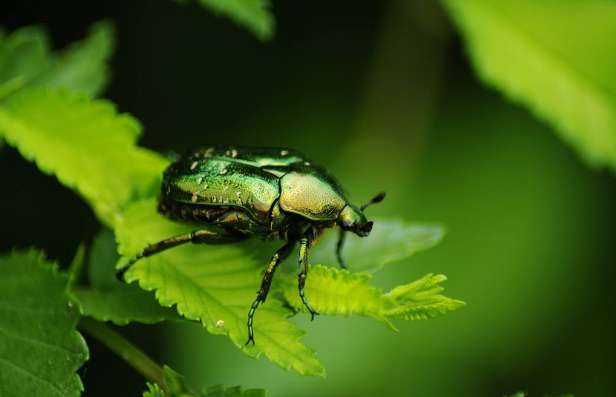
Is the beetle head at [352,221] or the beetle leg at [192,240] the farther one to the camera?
the beetle head at [352,221]

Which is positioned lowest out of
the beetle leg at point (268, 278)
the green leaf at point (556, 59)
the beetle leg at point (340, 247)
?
the beetle leg at point (268, 278)

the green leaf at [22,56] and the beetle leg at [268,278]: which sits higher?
the green leaf at [22,56]

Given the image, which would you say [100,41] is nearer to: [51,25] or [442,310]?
[51,25]

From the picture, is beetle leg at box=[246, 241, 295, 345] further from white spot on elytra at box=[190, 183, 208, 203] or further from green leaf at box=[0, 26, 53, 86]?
green leaf at box=[0, 26, 53, 86]

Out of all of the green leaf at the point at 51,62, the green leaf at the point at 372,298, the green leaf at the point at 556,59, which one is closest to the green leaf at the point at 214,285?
the green leaf at the point at 372,298

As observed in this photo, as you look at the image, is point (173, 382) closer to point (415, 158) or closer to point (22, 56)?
point (22, 56)

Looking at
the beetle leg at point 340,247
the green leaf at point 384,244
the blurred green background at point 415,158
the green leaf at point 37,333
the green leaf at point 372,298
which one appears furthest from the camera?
the blurred green background at point 415,158

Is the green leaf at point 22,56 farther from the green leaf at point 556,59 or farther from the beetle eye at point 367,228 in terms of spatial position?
the green leaf at point 556,59

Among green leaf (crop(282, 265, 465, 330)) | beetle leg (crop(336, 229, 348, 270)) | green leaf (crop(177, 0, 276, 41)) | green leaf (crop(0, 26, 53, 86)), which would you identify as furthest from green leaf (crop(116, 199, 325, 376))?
green leaf (crop(177, 0, 276, 41))
